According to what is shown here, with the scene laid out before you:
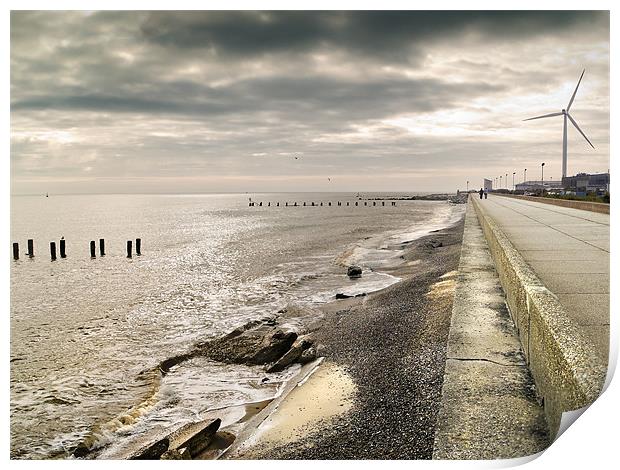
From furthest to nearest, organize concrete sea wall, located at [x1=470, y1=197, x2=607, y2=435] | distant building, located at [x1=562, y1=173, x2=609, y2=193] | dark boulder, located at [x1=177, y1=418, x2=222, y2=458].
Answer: distant building, located at [x1=562, y1=173, x2=609, y2=193] → dark boulder, located at [x1=177, y1=418, x2=222, y2=458] → concrete sea wall, located at [x1=470, y1=197, x2=607, y2=435]

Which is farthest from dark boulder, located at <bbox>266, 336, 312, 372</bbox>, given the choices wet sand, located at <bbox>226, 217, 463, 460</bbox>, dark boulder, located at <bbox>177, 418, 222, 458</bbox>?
dark boulder, located at <bbox>177, 418, 222, 458</bbox>

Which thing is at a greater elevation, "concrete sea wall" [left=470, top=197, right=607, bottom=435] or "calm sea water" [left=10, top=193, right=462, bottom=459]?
"concrete sea wall" [left=470, top=197, right=607, bottom=435]

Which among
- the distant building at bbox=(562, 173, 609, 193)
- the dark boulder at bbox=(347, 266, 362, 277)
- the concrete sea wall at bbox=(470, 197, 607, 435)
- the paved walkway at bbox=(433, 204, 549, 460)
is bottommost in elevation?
the dark boulder at bbox=(347, 266, 362, 277)

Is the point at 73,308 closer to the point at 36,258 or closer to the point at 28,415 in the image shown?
the point at 28,415

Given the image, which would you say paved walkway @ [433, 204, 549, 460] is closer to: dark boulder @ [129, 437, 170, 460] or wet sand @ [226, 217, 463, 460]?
wet sand @ [226, 217, 463, 460]

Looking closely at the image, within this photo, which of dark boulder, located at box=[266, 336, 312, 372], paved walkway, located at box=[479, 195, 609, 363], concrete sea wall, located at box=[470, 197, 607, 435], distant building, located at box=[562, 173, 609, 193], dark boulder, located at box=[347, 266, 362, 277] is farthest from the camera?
distant building, located at box=[562, 173, 609, 193]

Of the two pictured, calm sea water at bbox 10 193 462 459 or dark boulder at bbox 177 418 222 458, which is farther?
calm sea water at bbox 10 193 462 459

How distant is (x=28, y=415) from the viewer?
7.93 meters

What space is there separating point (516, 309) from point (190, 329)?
935 cm

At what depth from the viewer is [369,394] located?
20.8 ft

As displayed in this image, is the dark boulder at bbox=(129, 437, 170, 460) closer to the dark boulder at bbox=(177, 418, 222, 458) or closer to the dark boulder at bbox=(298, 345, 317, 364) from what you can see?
the dark boulder at bbox=(177, 418, 222, 458)

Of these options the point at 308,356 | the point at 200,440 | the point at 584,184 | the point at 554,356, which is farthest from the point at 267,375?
the point at 584,184

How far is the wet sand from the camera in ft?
16.5
